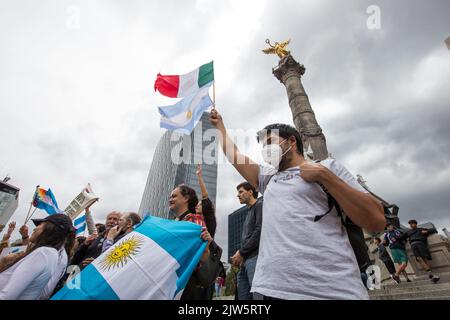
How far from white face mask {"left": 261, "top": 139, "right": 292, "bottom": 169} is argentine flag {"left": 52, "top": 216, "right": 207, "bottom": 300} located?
100 cm

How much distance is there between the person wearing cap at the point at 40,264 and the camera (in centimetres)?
176

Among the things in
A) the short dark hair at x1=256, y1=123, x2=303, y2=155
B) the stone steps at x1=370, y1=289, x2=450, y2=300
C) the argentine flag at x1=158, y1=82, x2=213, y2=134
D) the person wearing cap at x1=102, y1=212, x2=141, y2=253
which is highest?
the argentine flag at x1=158, y1=82, x2=213, y2=134

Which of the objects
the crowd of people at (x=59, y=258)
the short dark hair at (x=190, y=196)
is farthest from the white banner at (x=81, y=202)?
the short dark hair at (x=190, y=196)

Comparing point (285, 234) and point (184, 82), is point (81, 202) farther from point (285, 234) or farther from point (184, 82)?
point (285, 234)

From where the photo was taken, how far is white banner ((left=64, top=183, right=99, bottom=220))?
5321mm

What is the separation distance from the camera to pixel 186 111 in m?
3.66

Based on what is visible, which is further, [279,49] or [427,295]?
[279,49]

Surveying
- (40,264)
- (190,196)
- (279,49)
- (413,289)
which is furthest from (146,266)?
(279,49)

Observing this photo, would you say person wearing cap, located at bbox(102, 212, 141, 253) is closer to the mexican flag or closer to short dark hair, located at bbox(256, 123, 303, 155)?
the mexican flag

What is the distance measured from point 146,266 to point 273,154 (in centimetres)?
129

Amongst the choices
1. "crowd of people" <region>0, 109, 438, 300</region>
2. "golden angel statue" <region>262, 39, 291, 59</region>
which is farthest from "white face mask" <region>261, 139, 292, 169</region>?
"golden angel statue" <region>262, 39, 291, 59</region>
